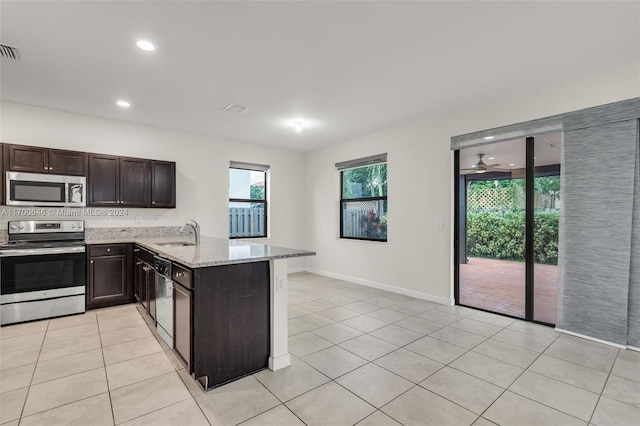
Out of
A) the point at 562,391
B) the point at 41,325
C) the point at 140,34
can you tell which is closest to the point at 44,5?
the point at 140,34

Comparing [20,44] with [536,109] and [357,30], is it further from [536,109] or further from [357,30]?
[536,109]

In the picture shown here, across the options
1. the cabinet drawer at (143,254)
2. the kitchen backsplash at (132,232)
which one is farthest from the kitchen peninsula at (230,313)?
the kitchen backsplash at (132,232)

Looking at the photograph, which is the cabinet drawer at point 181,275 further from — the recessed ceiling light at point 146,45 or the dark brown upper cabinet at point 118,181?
the dark brown upper cabinet at point 118,181

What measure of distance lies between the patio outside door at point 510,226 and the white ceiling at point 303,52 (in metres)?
0.73

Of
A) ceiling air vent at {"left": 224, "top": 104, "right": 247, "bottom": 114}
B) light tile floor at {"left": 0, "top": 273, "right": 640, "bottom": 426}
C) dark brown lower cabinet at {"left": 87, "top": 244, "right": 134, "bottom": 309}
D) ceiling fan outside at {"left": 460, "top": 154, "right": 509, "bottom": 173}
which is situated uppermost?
ceiling air vent at {"left": 224, "top": 104, "right": 247, "bottom": 114}

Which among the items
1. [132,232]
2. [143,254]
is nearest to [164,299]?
[143,254]

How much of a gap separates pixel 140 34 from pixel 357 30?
165 cm

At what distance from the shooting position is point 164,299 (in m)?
2.71

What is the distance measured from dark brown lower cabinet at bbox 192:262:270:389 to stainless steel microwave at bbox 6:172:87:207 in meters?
2.91

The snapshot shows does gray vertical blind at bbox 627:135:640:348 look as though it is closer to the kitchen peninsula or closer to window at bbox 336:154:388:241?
window at bbox 336:154:388:241

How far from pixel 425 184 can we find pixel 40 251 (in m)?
4.87

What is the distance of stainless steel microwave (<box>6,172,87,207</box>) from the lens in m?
3.52

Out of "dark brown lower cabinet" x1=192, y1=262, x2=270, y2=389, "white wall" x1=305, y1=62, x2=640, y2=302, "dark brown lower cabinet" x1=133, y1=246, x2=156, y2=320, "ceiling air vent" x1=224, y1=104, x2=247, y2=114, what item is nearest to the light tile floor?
"dark brown lower cabinet" x1=192, y1=262, x2=270, y2=389

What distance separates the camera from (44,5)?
2010 millimetres
